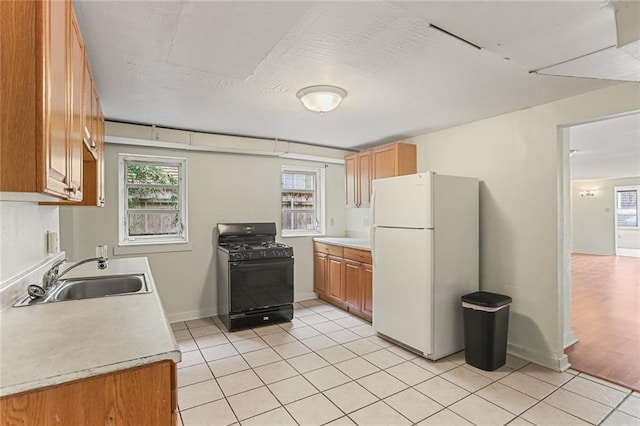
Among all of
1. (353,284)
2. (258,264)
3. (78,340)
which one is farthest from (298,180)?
(78,340)

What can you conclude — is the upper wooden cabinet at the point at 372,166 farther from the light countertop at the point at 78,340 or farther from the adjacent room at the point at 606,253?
the light countertop at the point at 78,340

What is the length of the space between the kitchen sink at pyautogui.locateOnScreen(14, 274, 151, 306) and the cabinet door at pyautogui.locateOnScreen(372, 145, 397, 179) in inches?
117

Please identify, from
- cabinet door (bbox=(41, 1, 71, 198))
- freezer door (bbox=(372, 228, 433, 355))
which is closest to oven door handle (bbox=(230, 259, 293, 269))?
freezer door (bbox=(372, 228, 433, 355))

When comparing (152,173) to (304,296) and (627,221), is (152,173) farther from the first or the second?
(627,221)

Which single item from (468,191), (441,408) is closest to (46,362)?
(441,408)

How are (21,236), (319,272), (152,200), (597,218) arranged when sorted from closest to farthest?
(21,236) < (152,200) < (319,272) < (597,218)

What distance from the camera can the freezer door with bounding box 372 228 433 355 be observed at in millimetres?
2938

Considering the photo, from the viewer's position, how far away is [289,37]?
1.79m

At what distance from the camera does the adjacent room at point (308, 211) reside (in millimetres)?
1120

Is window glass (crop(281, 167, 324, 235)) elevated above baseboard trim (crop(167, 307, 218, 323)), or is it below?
above

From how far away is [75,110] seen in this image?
1408 mm

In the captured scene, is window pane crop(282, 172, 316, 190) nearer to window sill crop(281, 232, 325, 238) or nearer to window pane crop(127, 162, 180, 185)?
window sill crop(281, 232, 325, 238)

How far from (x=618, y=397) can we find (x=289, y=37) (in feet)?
10.9

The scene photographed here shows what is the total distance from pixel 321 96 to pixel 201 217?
2465mm
